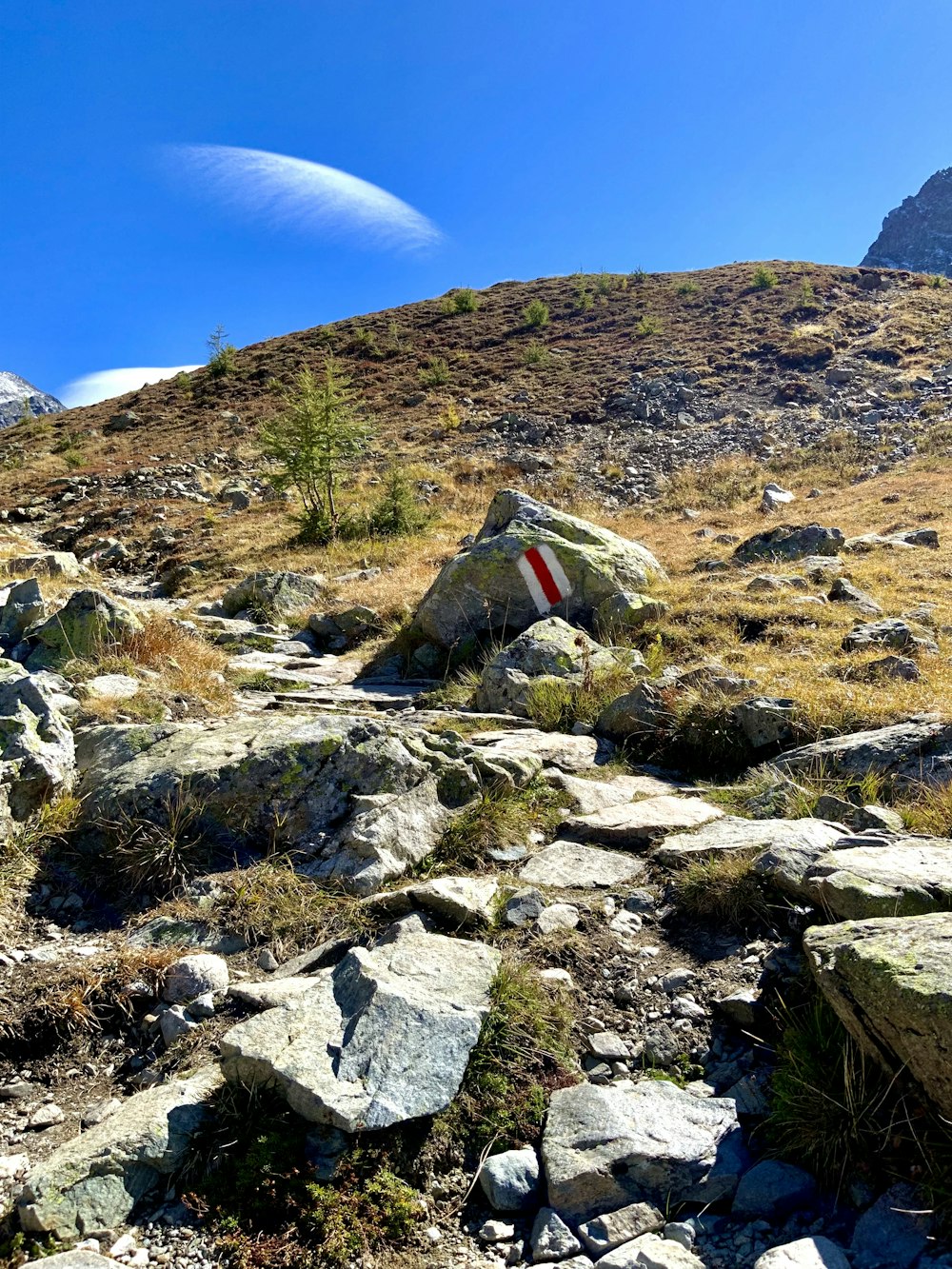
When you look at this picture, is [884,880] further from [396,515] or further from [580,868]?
[396,515]

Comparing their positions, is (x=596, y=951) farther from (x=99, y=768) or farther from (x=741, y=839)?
(x=99, y=768)

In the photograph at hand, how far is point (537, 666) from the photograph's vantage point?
7.68m

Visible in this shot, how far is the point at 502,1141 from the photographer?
101 inches

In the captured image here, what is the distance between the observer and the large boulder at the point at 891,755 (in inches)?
186

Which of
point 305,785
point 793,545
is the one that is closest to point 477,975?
point 305,785

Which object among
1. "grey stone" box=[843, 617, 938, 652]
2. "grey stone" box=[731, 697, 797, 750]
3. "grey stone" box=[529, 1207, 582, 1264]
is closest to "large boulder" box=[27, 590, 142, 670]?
"grey stone" box=[731, 697, 797, 750]

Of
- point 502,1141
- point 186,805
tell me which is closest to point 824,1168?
point 502,1141

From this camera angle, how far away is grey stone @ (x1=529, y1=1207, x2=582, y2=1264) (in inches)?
86.6

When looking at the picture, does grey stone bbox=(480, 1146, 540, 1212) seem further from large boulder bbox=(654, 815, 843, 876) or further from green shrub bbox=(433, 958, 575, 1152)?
large boulder bbox=(654, 815, 843, 876)

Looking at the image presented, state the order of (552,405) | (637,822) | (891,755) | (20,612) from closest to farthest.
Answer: (637,822) < (891,755) < (20,612) < (552,405)

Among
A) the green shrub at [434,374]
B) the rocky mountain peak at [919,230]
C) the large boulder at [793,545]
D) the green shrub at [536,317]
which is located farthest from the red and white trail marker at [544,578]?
the rocky mountain peak at [919,230]

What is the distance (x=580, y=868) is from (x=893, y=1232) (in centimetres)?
225

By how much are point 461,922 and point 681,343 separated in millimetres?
34454

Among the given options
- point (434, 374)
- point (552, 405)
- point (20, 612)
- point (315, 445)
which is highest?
point (434, 374)
